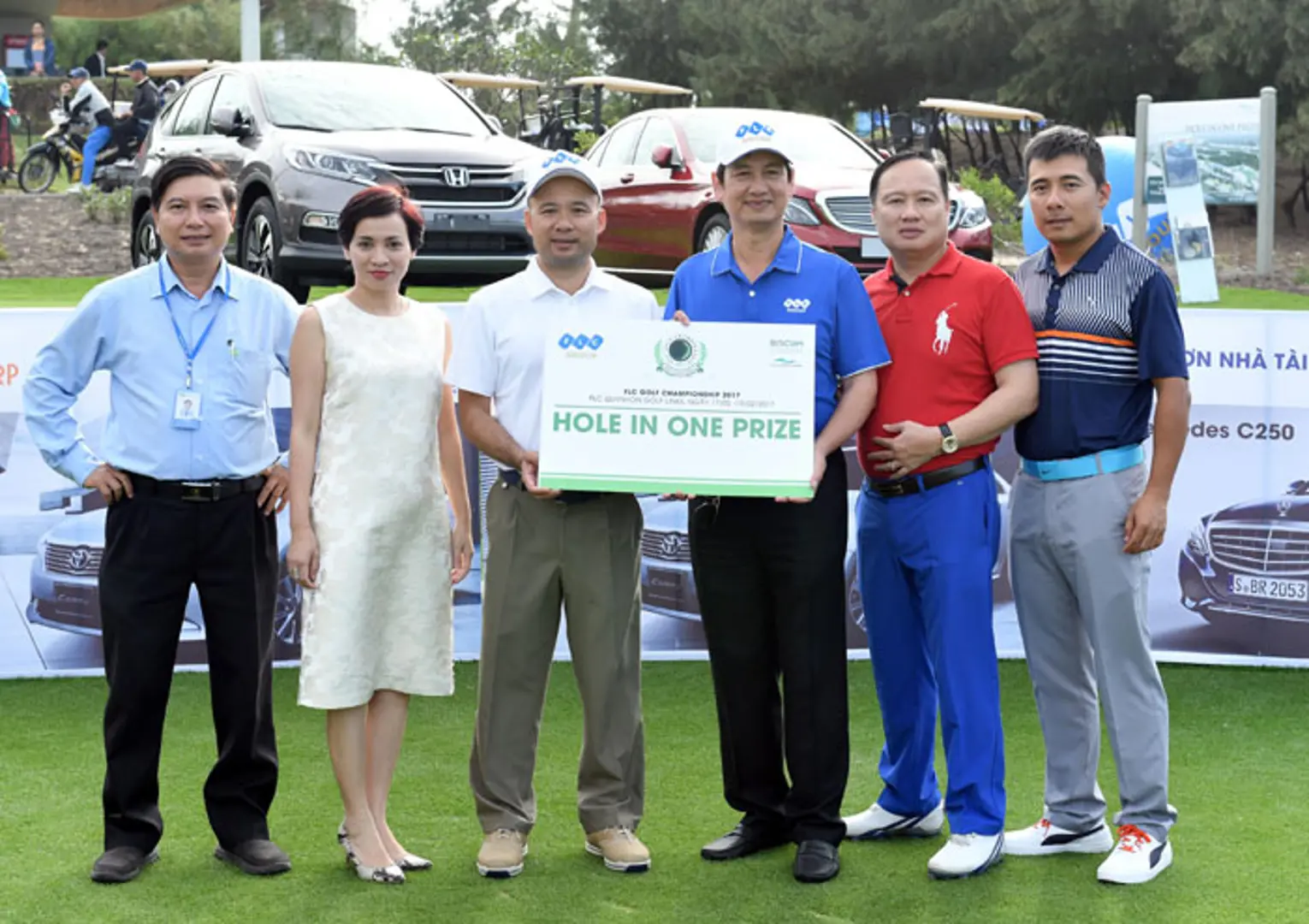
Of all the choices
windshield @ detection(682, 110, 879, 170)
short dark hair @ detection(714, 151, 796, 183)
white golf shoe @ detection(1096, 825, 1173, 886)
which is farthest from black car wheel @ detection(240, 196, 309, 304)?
white golf shoe @ detection(1096, 825, 1173, 886)

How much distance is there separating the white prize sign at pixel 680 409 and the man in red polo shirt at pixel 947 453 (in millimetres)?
293

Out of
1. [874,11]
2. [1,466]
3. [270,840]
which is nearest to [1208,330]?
[270,840]

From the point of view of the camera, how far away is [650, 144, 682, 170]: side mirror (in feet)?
43.7

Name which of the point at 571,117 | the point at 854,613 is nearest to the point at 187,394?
the point at 854,613

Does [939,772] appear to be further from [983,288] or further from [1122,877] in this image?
[983,288]

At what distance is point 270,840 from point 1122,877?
7.63 feet

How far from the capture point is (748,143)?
4.63 metres

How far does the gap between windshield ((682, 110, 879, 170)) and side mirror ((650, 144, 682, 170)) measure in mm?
217

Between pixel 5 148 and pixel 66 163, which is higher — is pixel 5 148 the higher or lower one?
the higher one

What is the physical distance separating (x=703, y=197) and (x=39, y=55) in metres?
39.1

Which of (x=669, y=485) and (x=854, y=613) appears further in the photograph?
(x=854, y=613)

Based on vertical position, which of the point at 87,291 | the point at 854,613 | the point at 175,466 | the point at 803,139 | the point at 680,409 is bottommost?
the point at 854,613

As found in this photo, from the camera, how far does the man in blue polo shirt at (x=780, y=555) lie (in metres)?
4.62

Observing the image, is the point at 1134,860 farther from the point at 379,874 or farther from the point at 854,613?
the point at 854,613
